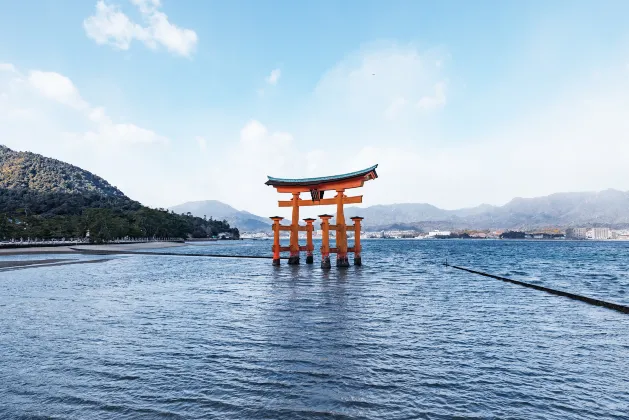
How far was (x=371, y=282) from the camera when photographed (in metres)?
25.0

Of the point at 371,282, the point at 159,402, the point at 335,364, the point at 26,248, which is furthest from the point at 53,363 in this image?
the point at 26,248

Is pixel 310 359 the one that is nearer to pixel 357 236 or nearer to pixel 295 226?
pixel 295 226

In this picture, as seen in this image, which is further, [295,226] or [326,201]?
[326,201]

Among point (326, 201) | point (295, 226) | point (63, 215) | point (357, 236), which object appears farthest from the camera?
point (63, 215)

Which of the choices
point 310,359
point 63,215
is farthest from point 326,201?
point 63,215

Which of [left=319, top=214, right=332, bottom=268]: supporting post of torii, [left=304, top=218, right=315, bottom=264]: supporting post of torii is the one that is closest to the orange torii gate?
[left=319, top=214, right=332, bottom=268]: supporting post of torii

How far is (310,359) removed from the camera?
335 inches

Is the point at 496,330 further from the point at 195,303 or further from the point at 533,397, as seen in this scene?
the point at 195,303

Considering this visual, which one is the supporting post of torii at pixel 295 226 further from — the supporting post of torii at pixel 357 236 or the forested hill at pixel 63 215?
the forested hill at pixel 63 215

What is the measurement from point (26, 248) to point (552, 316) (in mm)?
75158

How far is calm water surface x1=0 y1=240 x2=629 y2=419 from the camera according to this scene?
6071 millimetres

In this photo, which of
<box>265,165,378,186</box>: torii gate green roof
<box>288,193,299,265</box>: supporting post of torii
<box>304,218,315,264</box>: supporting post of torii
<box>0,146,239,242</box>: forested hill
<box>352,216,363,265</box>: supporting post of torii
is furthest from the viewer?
<box>0,146,239,242</box>: forested hill

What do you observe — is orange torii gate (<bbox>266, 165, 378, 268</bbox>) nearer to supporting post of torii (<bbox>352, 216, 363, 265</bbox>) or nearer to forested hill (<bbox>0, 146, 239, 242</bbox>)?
supporting post of torii (<bbox>352, 216, 363, 265</bbox>)

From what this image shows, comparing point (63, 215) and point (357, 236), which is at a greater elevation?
point (63, 215)
